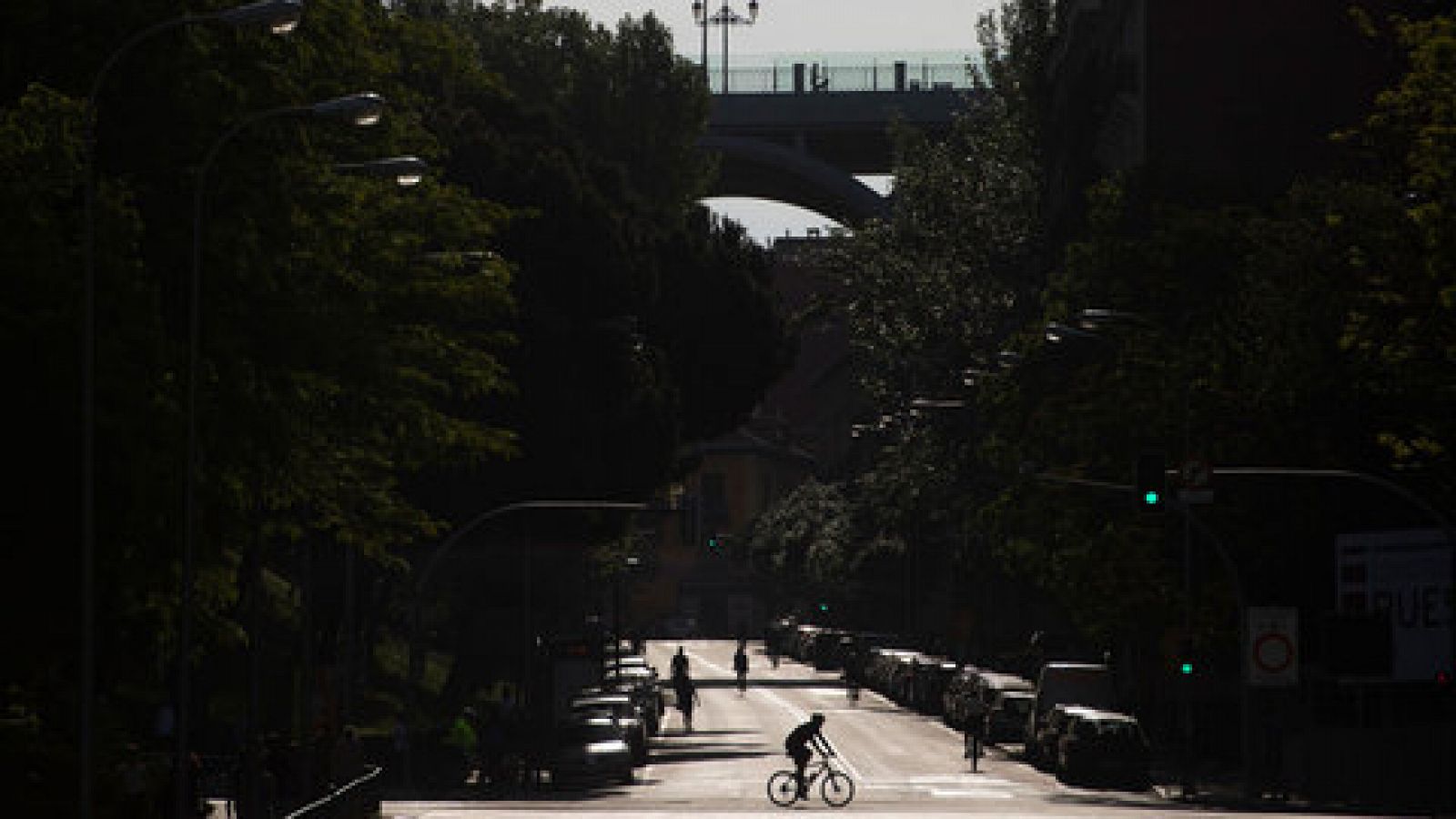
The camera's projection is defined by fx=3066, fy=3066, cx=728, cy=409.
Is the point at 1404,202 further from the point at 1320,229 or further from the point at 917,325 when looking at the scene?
the point at 917,325

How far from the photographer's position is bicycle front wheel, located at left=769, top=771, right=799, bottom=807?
181 feet

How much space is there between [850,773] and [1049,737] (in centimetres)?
540

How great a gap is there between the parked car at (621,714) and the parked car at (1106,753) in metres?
9.48

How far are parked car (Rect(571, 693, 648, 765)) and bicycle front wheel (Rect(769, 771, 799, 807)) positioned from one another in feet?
28.9

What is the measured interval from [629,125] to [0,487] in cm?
6892

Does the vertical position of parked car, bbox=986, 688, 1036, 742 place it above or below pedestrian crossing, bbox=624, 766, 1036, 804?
above

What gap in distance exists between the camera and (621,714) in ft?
227

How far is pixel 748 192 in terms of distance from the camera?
6097 inches

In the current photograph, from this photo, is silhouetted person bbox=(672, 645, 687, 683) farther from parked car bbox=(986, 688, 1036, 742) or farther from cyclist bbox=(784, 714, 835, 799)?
cyclist bbox=(784, 714, 835, 799)

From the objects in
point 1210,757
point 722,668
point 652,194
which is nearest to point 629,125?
point 652,194

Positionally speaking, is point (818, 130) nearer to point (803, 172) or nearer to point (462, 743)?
point (803, 172)

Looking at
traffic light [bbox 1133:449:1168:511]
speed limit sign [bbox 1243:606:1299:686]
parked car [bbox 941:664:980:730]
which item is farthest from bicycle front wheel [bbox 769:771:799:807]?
parked car [bbox 941:664:980:730]

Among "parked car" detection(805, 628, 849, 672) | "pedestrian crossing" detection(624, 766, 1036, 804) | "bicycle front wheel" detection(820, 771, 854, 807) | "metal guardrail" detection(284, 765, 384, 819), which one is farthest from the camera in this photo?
"parked car" detection(805, 628, 849, 672)

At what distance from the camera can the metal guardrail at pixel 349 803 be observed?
3966 cm
